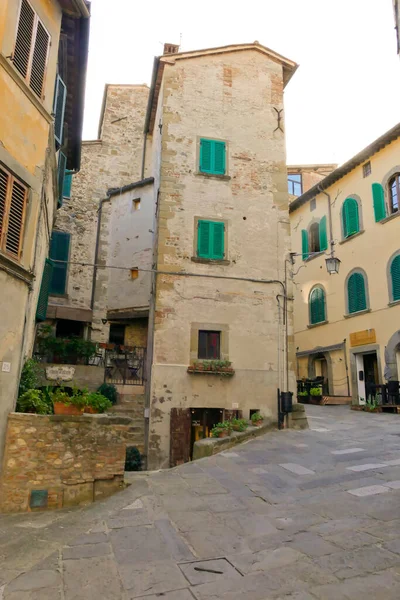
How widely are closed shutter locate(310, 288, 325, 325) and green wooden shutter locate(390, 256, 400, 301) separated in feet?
15.9

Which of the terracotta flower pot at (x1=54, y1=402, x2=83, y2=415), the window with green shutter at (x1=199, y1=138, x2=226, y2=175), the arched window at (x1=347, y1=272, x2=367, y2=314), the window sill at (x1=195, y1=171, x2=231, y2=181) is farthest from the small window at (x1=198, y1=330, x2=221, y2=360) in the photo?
the arched window at (x1=347, y1=272, x2=367, y2=314)

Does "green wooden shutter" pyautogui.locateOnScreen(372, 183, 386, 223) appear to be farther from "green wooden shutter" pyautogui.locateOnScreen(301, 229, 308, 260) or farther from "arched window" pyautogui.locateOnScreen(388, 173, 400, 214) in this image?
"green wooden shutter" pyautogui.locateOnScreen(301, 229, 308, 260)

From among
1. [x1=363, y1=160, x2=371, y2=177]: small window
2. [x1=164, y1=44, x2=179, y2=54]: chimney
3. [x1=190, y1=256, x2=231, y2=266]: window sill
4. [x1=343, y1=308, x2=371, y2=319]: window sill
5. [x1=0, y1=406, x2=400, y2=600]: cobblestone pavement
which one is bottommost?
[x1=0, y1=406, x2=400, y2=600]: cobblestone pavement

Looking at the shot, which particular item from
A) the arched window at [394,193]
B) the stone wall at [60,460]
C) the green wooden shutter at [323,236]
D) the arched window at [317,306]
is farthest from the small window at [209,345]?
the green wooden shutter at [323,236]

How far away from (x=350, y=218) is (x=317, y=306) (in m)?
4.72

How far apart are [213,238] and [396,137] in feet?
32.1

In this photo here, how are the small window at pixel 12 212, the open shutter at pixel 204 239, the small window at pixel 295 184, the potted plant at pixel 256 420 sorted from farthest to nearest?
the small window at pixel 295 184 < the open shutter at pixel 204 239 < the potted plant at pixel 256 420 < the small window at pixel 12 212

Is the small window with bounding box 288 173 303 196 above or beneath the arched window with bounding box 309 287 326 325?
above

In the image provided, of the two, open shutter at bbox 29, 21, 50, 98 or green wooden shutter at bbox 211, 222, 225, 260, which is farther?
green wooden shutter at bbox 211, 222, 225, 260

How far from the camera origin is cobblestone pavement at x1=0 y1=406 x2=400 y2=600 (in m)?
3.94

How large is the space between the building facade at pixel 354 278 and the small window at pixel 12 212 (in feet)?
34.3

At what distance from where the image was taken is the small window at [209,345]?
13.0 metres

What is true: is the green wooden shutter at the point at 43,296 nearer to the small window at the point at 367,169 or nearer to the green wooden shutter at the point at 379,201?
the green wooden shutter at the point at 379,201

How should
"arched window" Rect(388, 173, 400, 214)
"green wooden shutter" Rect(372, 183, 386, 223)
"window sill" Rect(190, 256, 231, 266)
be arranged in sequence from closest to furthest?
1. "window sill" Rect(190, 256, 231, 266)
2. "arched window" Rect(388, 173, 400, 214)
3. "green wooden shutter" Rect(372, 183, 386, 223)
